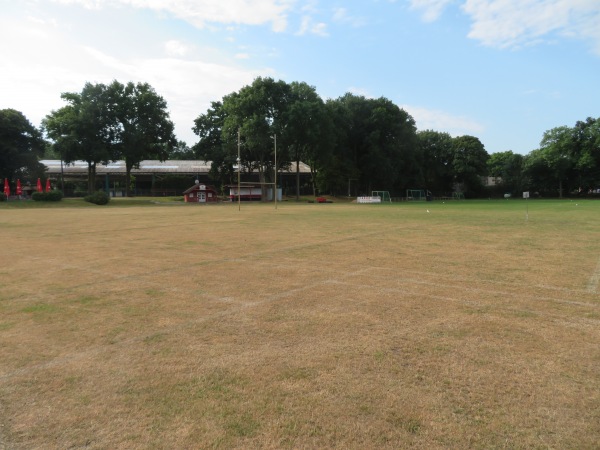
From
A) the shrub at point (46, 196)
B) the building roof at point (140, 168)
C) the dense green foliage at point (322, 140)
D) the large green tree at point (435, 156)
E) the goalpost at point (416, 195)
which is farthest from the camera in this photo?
the large green tree at point (435, 156)

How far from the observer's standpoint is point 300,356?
4.41 metres

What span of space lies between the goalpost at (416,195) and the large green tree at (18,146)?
2304 inches

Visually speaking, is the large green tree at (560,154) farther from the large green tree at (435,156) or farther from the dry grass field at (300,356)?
the dry grass field at (300,356)

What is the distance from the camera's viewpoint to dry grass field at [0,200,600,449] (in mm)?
3098

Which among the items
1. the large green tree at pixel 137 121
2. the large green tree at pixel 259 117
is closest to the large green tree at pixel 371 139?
the large green tree at pixel 259 117

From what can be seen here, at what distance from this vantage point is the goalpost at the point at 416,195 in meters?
75.6

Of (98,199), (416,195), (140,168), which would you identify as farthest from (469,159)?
(98,199)

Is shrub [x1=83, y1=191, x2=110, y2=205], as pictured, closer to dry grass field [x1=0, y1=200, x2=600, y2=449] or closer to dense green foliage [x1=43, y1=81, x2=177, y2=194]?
dense green foliage [x1=43, y1=81, x2=177, y2=194]

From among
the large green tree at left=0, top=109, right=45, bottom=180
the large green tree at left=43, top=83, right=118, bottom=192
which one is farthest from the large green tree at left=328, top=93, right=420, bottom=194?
the large green tree at left=0, top=109, right=45, bottom=180

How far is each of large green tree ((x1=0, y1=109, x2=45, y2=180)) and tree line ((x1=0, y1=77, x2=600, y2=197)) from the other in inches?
5.3

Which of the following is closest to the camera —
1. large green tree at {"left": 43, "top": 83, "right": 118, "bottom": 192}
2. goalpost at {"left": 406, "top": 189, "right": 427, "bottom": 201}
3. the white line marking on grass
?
the white line marking on grass

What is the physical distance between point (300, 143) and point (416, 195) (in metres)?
29.8

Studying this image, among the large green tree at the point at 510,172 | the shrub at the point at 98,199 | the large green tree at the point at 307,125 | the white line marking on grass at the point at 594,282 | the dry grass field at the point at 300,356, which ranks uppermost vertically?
the large green tree at the point at 307,125

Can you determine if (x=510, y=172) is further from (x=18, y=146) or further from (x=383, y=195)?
(x=18, y=146)
